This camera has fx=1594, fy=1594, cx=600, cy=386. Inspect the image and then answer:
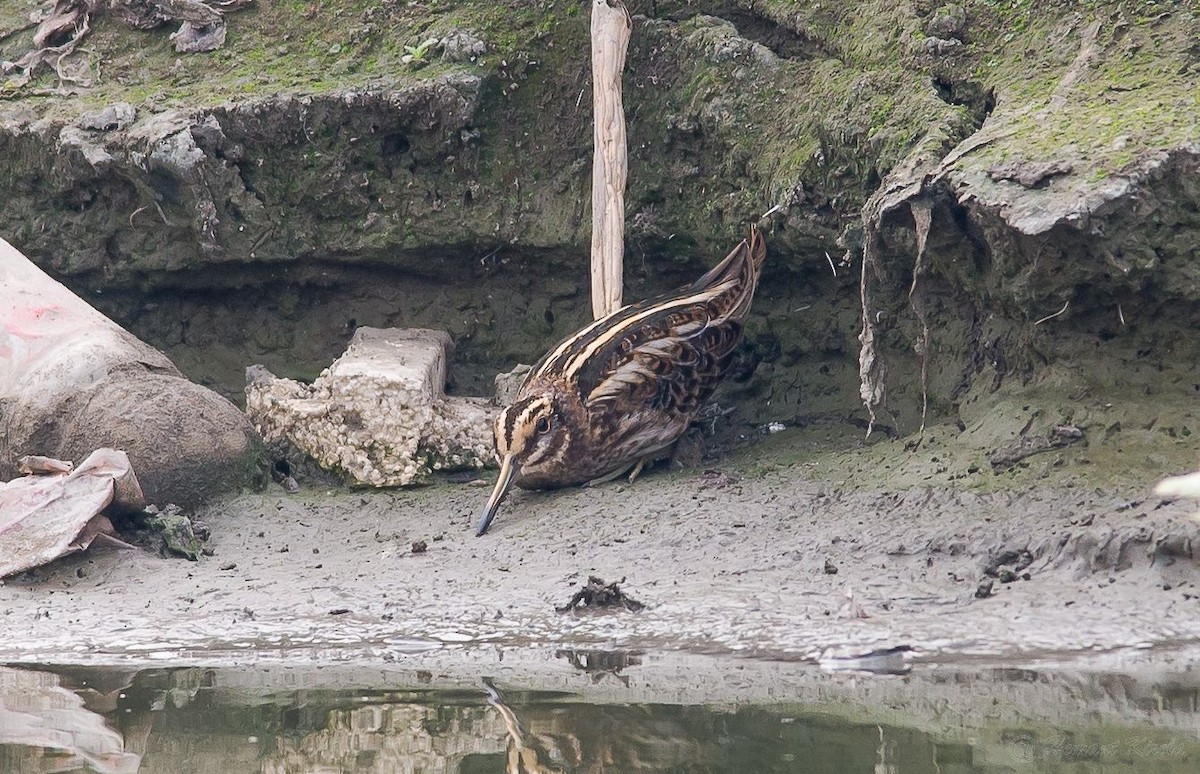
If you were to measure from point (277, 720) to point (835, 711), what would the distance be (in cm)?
160

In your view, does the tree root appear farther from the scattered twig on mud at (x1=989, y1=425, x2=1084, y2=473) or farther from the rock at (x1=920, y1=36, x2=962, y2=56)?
the scattered twig on mud at (x1=989, y1=425, x2=1084, y2=473)

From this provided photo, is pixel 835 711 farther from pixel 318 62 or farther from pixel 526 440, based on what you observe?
pixel 318 62

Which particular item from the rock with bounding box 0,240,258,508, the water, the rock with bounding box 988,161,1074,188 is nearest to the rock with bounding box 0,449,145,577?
the rock with bounding box 0,240,258,508

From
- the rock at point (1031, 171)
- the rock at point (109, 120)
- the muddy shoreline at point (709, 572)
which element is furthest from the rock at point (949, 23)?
the rock at point (109, 120)

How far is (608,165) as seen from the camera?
7.38 m

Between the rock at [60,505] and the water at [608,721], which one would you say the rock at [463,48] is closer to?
the rock at [60,505]

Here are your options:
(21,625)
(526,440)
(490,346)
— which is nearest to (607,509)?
(526,440)

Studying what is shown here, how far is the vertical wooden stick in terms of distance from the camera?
7.35m

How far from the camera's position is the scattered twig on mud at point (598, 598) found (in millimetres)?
5617

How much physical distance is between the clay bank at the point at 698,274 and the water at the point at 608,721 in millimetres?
313

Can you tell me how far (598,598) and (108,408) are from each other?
264 cm

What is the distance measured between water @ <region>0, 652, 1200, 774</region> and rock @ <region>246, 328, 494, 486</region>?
2.17 metres

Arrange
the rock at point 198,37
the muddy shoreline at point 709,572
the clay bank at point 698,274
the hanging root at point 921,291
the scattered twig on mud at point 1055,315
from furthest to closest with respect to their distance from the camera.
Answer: the rock at point 198,37 → the hanging root at point 921,291 → the scattered twig on mud at point 1055,315 → the clay bank at point 698,274 → the muddy shoreline at point 709,572

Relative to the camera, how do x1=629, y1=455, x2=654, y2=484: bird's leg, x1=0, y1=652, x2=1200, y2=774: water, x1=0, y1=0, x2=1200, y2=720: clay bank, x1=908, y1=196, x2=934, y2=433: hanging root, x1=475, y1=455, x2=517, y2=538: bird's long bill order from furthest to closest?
x1=629, y1=455, x2=654, y2=484: bird's leg, x1=475, y1=455, x2=517, y2=538: bird's long bill, x1=908, y1=196, x2=934, y2=433: hanging root, x1=0, y1=0, x2=1200, y2=720: clay bank, x1=0, y1=652, x2=1200, y2=774: water
